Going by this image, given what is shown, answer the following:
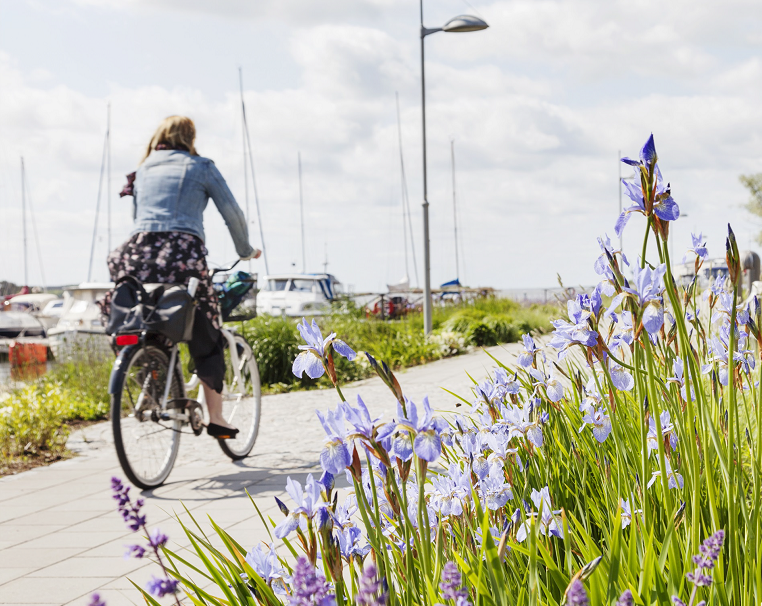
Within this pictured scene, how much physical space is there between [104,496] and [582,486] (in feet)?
9.94

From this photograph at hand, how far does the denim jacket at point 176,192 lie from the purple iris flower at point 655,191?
3405mm

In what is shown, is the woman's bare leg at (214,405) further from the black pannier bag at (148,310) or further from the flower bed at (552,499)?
the flower bed at (552,499)

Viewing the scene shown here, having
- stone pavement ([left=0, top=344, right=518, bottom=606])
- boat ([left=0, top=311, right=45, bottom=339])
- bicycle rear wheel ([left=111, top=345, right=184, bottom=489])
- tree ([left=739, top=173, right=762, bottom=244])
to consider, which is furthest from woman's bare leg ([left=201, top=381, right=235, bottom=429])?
tree ([left=739, top=173, right=762, bottom=244])

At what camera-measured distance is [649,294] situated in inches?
44.2

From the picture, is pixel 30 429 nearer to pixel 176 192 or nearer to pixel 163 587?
pixel 176 192

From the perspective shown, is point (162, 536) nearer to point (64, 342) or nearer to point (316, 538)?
point (316, 538)

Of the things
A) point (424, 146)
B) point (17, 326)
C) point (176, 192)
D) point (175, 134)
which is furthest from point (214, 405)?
point (17, 326)

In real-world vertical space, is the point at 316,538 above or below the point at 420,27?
below

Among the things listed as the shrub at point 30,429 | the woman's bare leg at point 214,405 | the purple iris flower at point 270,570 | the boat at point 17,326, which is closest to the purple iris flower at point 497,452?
the purple iris flower at point 270,570

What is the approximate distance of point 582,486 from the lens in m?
1.70

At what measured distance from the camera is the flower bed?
3.44ft

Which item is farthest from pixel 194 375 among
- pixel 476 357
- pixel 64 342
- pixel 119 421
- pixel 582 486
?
pixel 476 357

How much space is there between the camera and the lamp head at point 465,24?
1215cm

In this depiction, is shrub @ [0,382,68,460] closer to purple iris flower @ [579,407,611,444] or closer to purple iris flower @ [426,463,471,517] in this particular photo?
purple iris flower @ [426,463,471,517]
